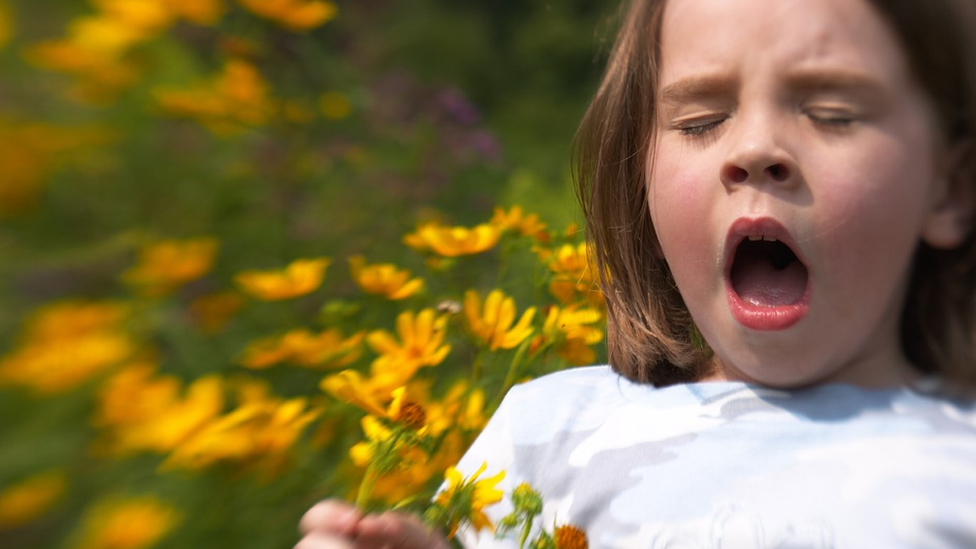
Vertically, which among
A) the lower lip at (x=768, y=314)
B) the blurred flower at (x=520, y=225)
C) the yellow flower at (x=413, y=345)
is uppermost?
the blurred flower at (x=520, y=225)

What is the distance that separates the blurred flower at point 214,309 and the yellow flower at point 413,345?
11.2 inches

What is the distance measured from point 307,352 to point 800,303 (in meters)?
0.57

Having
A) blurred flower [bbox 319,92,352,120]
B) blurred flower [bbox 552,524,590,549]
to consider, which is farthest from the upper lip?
blurred flower [bbox 319,92,352,120]

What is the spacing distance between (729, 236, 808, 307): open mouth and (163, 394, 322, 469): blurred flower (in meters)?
0.43

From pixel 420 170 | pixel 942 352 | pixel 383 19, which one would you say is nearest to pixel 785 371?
Answer: pixel 942 352

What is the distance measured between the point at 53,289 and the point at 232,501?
44cm

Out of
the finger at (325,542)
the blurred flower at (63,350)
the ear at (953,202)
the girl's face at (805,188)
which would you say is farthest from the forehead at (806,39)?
the blurred flower at (63,350)

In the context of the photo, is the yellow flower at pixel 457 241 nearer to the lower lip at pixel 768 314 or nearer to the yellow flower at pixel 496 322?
the yellow flower at pixel 496 322

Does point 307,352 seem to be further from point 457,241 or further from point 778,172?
point 778,172

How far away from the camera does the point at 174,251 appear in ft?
3.82

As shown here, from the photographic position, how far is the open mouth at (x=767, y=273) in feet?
2.49

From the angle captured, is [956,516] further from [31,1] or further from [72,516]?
[31,1]

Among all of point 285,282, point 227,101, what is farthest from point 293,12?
point 285,282

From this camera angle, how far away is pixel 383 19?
Answer: 16.0 feet
